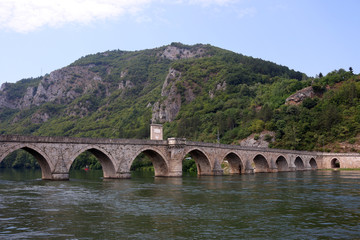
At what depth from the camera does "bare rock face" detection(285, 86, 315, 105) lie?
11088 cm

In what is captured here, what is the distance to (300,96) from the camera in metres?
111

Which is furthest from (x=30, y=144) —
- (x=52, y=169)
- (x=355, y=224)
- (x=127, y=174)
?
(x=355, y=224)

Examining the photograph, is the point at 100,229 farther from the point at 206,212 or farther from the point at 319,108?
the point at 319,108

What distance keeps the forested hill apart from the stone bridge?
1469 cm

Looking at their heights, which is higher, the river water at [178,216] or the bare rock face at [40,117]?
the bare rock face at [40,117]

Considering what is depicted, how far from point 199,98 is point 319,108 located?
2013 inches

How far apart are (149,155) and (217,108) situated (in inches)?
3148

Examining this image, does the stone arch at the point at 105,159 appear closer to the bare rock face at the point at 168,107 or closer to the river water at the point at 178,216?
the river water at the point at 178,216

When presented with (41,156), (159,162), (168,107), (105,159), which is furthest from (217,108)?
(41,156)

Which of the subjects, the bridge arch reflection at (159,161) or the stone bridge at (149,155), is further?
the bridge arch reflection at (159,161)

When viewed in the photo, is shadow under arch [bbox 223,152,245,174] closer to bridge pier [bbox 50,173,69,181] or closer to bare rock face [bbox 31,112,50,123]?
bridge pier [bbox 50,173,69,181]

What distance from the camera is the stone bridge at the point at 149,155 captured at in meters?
39.7

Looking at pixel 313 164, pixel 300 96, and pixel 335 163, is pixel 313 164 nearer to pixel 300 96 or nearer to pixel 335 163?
pixel 335 163

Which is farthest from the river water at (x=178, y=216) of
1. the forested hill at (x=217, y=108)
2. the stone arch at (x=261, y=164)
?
the forested hill at (x=217, y=108)
